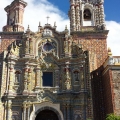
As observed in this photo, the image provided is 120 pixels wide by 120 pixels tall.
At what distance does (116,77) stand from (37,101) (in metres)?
7.63

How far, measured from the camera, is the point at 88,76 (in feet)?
75.8

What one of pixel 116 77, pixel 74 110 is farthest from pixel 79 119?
pixel 116 77

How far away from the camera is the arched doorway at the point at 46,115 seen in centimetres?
2341

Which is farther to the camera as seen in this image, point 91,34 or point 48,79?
point 91,34

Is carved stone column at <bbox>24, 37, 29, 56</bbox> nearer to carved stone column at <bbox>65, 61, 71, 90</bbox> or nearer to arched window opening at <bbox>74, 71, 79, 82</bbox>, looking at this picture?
carved stone column at <bbox>65, 61, 71, 90</bbox>

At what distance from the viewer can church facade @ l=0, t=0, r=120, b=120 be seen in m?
22.5

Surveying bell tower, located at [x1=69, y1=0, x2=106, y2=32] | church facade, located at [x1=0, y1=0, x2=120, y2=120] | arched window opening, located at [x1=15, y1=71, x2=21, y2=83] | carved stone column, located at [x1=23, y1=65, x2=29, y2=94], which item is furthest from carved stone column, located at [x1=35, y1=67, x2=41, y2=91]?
bell tower, located at [x1=69, y1=0, x2=106, y2=32]

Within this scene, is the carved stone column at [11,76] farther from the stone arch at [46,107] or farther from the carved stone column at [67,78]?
the carved stone column at [67,78]

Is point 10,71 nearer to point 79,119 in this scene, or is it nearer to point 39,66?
point 39,66

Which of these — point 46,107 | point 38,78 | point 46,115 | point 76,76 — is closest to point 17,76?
point 38,78

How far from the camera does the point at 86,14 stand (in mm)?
28141

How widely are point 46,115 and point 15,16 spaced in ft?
38.2

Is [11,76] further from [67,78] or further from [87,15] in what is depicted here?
[87,15]

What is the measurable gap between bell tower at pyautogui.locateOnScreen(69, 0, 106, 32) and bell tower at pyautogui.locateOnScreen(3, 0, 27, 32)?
5683mm
